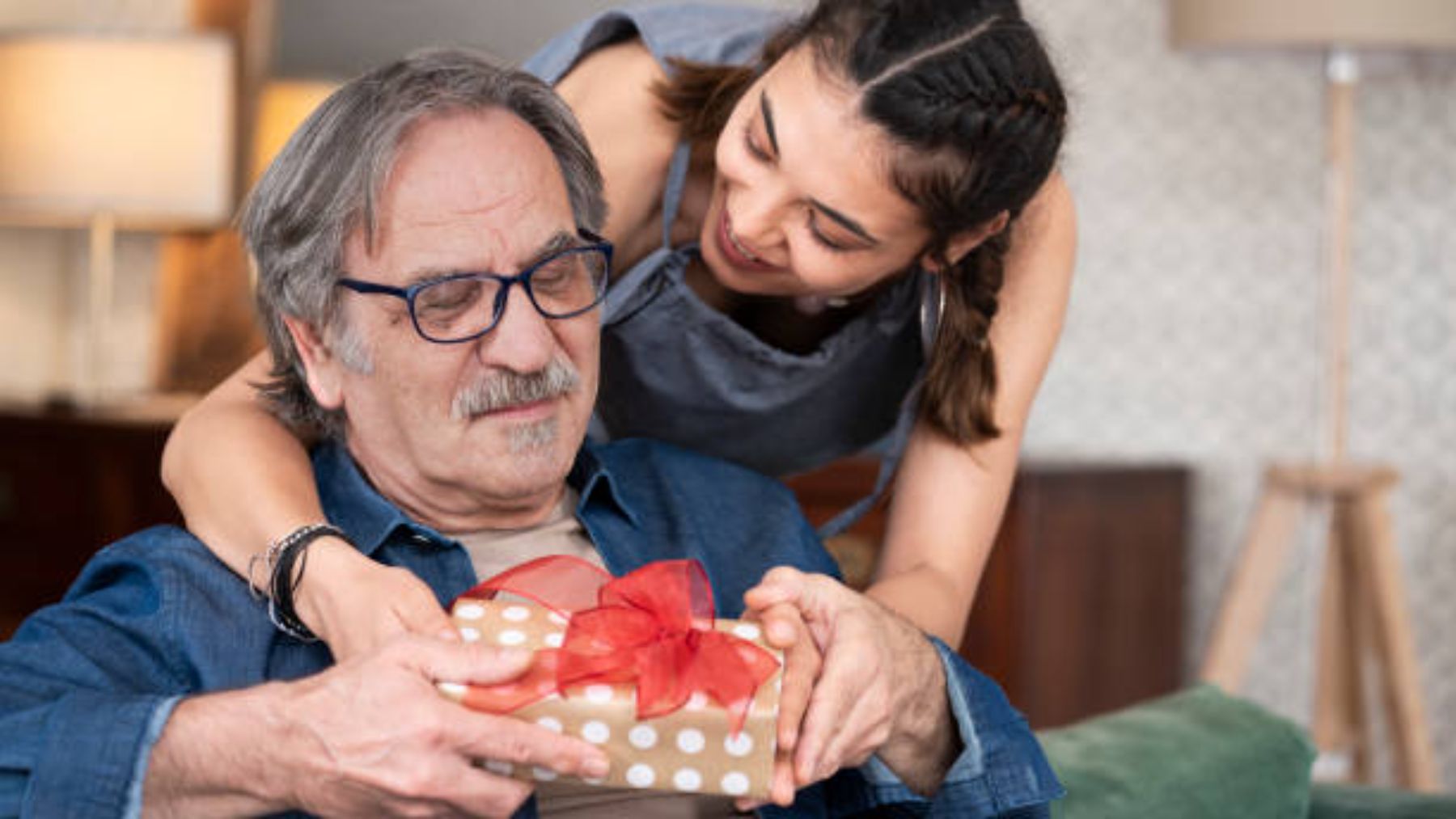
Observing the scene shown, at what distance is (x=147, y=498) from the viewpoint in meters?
3.91

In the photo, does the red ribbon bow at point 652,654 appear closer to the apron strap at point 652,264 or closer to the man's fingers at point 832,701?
the man's fingers at point 832,701

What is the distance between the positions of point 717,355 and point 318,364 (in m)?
0.47

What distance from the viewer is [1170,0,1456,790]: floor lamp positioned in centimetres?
329

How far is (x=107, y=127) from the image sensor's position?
3803 mm

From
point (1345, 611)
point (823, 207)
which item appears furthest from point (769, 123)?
point (1345, 611)

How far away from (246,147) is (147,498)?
0.82 m

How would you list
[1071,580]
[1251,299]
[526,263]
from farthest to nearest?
[1251,299] < [1071,580] < [526,263]

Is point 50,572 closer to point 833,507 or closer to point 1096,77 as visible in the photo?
point 833,507

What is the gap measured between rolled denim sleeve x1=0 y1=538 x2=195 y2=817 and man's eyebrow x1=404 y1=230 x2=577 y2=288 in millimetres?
299

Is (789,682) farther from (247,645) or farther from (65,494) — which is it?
(65,494)

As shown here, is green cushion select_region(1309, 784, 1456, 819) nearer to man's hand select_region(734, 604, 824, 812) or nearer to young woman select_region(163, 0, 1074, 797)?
young woman select_region(163, 0, 1074, 797)

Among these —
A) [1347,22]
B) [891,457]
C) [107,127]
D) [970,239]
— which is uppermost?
[1347,22]

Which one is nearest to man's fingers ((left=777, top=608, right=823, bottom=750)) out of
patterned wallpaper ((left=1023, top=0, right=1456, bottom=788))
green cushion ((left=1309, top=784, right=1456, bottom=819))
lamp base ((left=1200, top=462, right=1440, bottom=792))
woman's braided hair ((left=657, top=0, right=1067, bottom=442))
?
woman's braided hair ((left=657, top=0, right=1067, bottom=442))

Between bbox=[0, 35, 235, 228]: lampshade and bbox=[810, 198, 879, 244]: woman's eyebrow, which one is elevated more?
bbox=[0, 35, 235, 228]: lampshade
